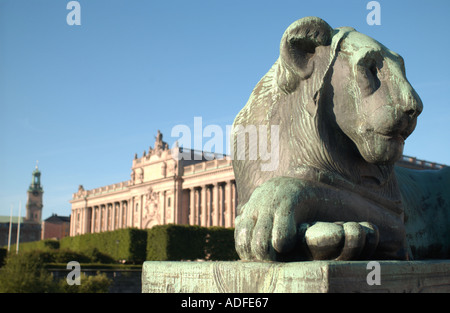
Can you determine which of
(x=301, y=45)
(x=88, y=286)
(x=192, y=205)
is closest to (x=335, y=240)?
(x=301, y=45)

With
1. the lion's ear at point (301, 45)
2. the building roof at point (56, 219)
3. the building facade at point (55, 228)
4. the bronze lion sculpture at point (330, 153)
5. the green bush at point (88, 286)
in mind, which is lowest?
the green bush at point (88, 286)

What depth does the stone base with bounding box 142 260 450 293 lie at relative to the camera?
1.73 m

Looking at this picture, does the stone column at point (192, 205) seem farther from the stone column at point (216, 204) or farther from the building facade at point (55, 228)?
the building facade at point (55, 228)

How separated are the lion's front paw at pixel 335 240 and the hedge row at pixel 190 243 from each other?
33.9m

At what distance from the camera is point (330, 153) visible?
2.36m

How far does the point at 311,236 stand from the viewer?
1987 mm

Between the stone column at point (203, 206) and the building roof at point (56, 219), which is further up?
the building roof at point (56, 219)

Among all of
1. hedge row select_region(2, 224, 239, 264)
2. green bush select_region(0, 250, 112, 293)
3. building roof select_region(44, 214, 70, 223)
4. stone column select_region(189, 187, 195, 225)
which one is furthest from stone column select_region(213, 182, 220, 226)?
building roof select_region(44, 214, 70, 223)

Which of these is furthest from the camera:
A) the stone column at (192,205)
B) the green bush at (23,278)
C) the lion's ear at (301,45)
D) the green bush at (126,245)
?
the stone column at (192,205)

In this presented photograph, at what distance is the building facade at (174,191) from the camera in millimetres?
50969

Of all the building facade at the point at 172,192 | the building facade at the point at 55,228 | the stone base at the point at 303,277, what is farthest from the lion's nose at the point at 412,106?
the building facade at the point at 55,228

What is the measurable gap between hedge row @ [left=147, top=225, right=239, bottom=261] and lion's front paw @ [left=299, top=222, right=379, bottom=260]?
1335 inches

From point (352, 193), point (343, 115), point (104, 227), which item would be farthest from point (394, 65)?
point (104, 227)

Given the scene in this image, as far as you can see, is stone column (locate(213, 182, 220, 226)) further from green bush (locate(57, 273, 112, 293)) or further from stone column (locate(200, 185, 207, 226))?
green bush (locate(57, 273, 112, 293))
